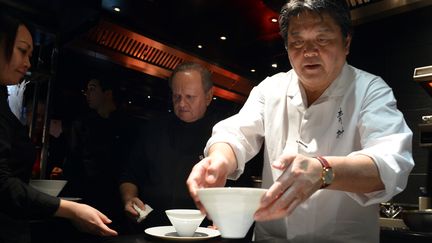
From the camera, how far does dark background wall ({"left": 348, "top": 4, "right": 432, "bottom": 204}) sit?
326 cm

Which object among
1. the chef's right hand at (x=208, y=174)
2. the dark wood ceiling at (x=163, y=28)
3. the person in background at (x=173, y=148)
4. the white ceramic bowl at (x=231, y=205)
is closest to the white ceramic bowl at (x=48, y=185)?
the person in background at (x=173, y=148)

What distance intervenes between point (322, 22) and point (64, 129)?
2888 mm

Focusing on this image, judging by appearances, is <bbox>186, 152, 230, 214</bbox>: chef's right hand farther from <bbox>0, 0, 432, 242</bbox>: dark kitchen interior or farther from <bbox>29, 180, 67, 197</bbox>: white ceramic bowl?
<bbox>0, 0, 432, 242</bbox>: dark kitchen interior

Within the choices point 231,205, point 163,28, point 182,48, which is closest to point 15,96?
point 163,28

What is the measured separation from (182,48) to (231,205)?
2.56 m

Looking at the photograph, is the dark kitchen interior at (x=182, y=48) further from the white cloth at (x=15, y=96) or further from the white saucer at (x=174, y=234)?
the white saucer at (x=174, y=234)

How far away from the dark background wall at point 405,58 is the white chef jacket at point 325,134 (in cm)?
211

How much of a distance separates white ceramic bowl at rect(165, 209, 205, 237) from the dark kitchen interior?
2073 mm

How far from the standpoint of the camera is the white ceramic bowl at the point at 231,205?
2.93 feet

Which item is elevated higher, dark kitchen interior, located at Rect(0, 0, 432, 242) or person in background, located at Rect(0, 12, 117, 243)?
dark kitchen interior, located at Rect(0, 0, 432, 242)

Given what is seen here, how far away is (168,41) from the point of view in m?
3.20

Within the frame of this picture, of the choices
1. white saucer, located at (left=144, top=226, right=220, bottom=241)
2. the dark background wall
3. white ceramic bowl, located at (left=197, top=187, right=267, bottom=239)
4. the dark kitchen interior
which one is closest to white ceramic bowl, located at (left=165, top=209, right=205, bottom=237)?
white saucer, located at (left=144, top=226, right=220, bottom=241)

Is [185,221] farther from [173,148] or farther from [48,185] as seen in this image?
[48,185]

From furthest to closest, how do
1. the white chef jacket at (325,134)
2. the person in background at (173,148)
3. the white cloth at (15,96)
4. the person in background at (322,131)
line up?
the white cloth at (15,96), the person in background at (173,148), the white chef jacket at (325,134), the person in background at (322,131)
